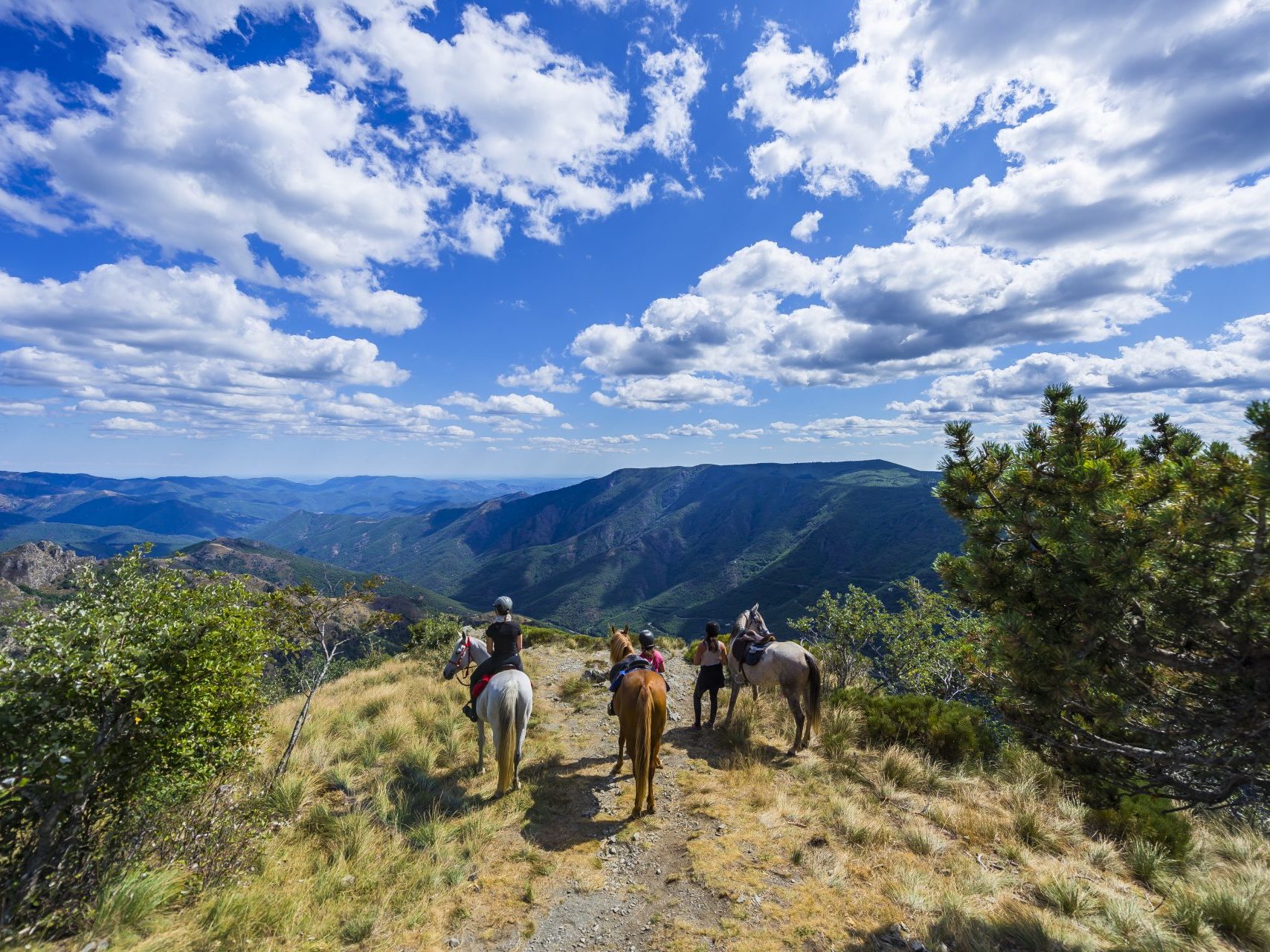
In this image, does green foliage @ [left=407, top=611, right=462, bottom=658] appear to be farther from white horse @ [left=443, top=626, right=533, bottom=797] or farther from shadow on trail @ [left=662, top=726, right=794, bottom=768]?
white horse @ [left=443, top=626, right=533, bottom=797]

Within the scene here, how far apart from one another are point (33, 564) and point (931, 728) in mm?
251643


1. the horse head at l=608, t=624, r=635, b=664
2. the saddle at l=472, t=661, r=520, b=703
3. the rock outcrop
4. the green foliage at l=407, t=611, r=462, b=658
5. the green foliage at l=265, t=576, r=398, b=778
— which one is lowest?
the rock outcrop

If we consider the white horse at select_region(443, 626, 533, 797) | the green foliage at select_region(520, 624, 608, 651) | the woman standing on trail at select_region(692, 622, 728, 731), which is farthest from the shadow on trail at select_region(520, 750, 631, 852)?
the green foliage at select_region(520, 624, 608, 651)

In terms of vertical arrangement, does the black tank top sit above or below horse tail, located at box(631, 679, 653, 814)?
above

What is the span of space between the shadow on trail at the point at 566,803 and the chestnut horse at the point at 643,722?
69 cm

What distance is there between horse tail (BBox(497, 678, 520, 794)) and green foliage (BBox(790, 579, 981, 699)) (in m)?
12.3

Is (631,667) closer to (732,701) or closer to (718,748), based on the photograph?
(718,748)

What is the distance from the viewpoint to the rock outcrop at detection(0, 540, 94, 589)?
488ft

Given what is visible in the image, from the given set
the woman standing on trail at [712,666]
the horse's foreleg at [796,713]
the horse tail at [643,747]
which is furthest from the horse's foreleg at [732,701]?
the horse tail at [643,747]

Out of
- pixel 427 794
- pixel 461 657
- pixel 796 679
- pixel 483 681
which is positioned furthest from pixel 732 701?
pixel 427 794

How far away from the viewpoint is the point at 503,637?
28.4ft

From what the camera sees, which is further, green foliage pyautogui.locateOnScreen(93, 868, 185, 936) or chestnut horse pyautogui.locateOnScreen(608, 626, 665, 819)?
chestnut horse pyautogui.locateOnScreen(608, 626, 665, 819)

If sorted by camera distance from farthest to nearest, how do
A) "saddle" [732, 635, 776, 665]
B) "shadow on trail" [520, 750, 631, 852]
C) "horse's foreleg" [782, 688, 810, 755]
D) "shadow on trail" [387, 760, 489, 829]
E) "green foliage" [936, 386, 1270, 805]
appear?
1. "saddle" [732, 635, 776, 665]
2. "horse's foreleg" [782, 688, 810, 755]
3. "shadow on trail" [387, 760, 489, 829]
4. "shadow on trail" [520, 750, 631, 852]
5. "green foliage" [936, 386, 1270, 805]

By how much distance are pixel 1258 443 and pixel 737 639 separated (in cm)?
851
